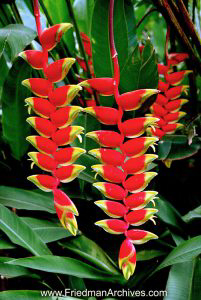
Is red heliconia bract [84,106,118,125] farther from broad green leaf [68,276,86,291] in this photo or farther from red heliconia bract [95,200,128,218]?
broad green leaf [68,276,86,291]

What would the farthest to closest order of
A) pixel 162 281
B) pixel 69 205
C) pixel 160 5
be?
pixel 162 281 → pixel 160 5 → pixel 69 205

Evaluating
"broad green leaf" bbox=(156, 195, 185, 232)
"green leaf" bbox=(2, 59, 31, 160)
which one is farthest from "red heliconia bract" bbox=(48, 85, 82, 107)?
"broad green leaf" bbox=(156, 195, 185, 232)

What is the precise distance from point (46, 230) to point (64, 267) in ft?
0.32

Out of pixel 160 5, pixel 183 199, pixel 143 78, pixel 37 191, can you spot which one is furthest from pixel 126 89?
pixel 183 199

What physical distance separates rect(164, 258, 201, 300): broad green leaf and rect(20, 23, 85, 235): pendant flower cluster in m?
0.24

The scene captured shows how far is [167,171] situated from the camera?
0.86 metres

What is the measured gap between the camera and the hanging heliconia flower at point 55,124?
0.42m

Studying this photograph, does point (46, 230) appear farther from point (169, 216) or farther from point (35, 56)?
point (35, 56)

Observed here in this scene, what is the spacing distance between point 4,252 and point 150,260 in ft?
1.10

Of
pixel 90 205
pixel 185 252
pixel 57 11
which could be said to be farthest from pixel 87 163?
pixel 57 11

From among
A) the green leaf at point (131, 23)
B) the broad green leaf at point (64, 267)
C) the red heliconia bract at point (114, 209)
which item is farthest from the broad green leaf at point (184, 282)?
the green leaf at point (131, 23)

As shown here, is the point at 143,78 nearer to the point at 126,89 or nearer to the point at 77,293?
the point at 126,89

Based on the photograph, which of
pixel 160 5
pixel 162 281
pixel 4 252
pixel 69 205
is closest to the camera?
pixel 69 205

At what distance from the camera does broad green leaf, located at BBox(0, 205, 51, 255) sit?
1.93 feet
